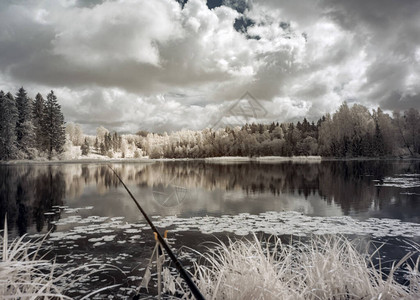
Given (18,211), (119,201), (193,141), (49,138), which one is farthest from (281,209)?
(193,141)

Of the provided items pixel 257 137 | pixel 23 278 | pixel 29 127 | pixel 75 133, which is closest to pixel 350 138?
pixel 257 137

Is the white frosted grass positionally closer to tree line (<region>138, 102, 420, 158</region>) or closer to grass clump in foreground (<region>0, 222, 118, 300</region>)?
grass clump in foreground (<region>0, 222, 118, 300</region>)

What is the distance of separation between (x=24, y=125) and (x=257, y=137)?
106 meters

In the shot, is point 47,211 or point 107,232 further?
point 47,211

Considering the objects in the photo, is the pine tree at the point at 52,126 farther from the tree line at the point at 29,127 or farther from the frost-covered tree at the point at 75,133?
the frost-covered tree at the point at 75,133

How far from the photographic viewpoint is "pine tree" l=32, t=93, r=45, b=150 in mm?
72750

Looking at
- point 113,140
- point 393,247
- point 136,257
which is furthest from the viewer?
point 113,140

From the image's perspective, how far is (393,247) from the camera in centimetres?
988

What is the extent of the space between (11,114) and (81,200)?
54291 millimetres

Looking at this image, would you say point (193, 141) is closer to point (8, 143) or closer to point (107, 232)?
point (8, 143)

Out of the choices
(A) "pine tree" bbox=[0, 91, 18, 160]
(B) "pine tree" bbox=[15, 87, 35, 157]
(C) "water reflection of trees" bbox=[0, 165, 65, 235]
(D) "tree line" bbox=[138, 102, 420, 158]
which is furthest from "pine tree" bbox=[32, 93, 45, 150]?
(D) "tree line" bbox=[138, 102, 420, 158]

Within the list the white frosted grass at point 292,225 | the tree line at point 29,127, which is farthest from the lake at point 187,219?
the tree line at point 29,127

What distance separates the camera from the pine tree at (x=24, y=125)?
218 ft

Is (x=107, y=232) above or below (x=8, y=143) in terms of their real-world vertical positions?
below
